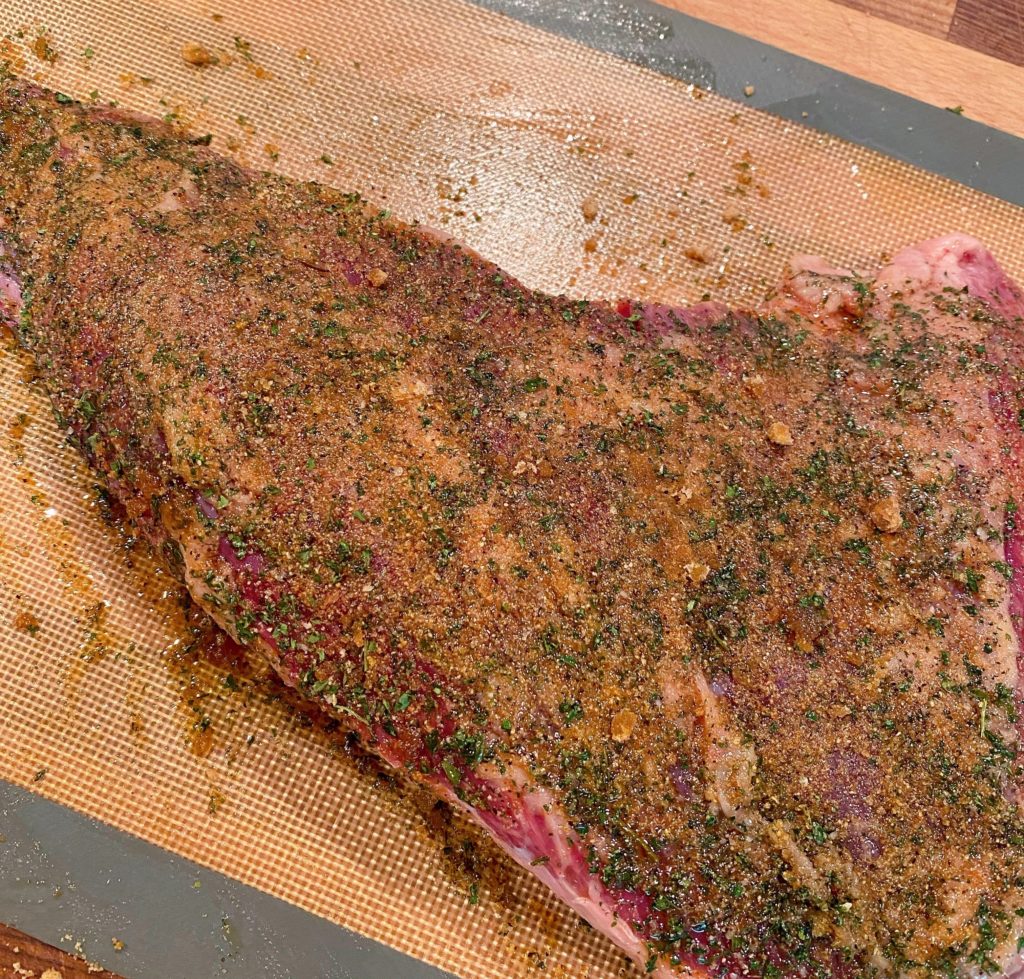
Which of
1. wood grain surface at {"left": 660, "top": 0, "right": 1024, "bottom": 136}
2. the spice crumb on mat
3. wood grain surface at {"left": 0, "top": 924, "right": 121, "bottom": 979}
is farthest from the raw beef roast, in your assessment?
wood grain surface at {"left": 660, "top": 0, "right": 1024, "bottom": 136}

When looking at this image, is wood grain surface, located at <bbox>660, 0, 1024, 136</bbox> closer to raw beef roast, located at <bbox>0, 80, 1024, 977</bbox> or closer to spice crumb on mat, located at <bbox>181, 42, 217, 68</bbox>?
raw beef roast, located at <bbox>0, 80, 1024, 977</bbox>

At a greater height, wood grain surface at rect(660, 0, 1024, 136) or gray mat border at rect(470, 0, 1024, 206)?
wood grain surface at rect(660, 0, 1024, 136)

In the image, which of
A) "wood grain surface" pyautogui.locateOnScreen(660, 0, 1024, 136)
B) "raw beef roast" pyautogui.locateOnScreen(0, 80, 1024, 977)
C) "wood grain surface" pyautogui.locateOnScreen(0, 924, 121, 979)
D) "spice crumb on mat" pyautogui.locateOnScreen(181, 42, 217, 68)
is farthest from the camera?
"wood grain surface" pyautogui.locateOnScreen(660, 0, 1024, 136)

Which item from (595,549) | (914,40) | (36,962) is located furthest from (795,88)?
(36,962)

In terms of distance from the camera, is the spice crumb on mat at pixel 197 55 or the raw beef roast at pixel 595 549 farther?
the spice crumb on mat at pixel 197 55

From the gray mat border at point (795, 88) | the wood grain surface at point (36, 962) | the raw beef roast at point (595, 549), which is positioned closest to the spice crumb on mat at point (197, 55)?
the raw beef roast at point (595, 549)

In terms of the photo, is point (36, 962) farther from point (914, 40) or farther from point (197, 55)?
point (914, 40)

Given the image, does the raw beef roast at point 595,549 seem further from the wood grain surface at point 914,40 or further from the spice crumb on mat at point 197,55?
the wood grain surface at point 914,40
